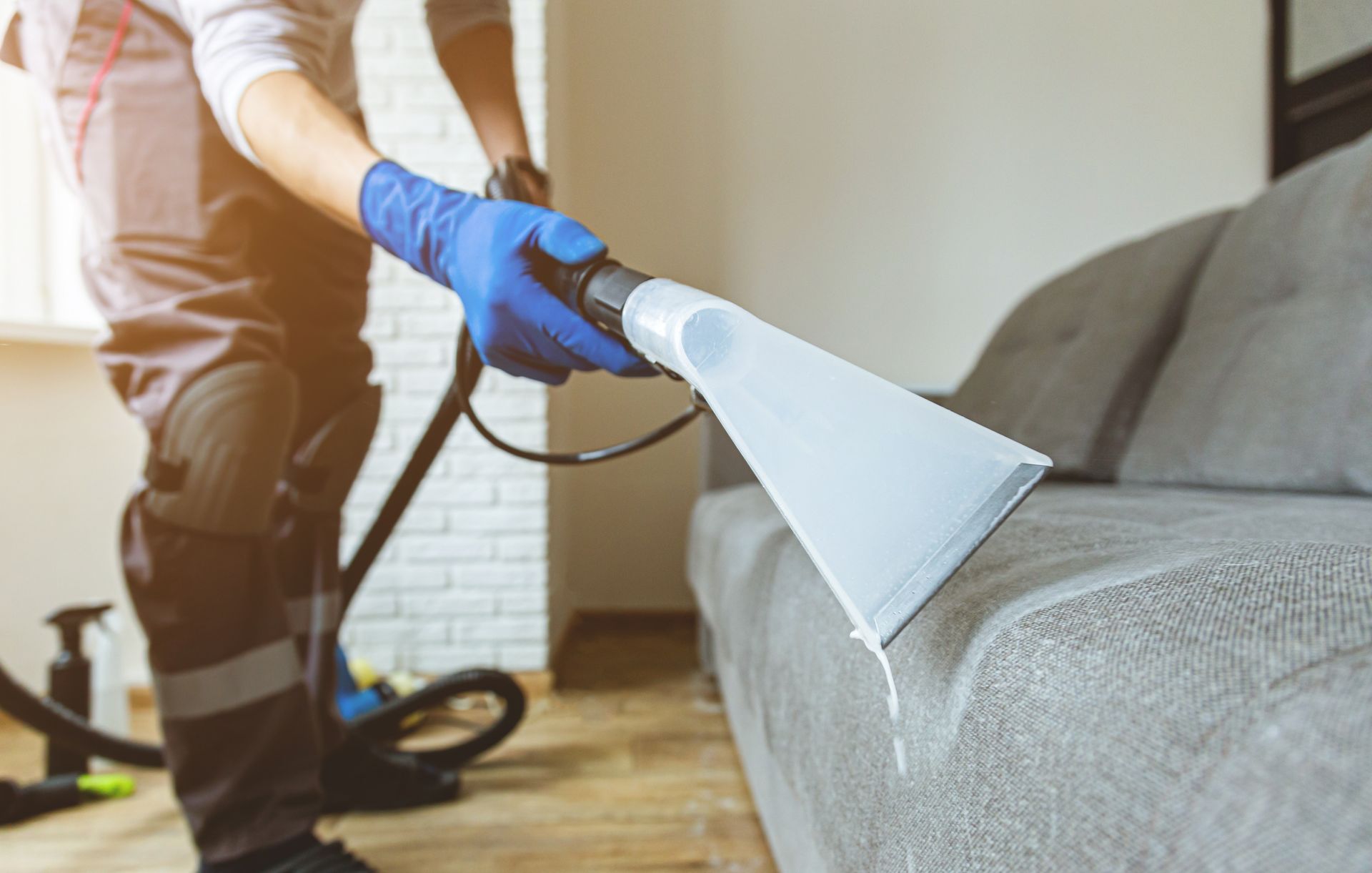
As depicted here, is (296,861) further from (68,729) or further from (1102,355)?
(1102,355)

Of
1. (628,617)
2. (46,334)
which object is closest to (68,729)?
(46,334)

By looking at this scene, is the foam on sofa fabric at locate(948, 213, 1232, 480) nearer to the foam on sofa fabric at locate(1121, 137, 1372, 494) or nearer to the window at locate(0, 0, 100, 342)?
the foam on sofa fabric at locate(1121, 137, 1372, 494)

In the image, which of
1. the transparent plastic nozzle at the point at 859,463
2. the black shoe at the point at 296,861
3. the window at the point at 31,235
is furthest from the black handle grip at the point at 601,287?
the black shoe at the point at 296,861

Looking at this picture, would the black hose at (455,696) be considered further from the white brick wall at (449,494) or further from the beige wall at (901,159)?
the beige wall at (901,159)

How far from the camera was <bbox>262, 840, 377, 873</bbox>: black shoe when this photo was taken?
30.1 inches

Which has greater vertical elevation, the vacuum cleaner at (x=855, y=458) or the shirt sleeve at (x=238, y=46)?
the shirt sleeve at (x=238, y=46)

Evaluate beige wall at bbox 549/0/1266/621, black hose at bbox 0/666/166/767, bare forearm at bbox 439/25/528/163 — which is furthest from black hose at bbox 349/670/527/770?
beige wall at bbox 549/0/1266/621

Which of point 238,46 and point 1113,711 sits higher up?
point 238,46

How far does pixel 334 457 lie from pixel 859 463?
0.85m

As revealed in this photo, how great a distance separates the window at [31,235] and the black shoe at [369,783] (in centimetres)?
59

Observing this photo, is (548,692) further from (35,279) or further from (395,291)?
(35,279)

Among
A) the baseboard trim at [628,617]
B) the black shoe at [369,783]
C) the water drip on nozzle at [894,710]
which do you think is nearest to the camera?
the water drip on nozzle at [894,710]

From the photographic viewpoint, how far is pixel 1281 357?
930 mm

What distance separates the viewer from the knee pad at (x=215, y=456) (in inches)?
29.6
